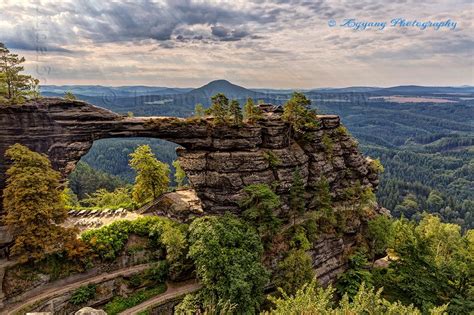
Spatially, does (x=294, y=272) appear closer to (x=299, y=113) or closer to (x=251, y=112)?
(x=299, y=113)

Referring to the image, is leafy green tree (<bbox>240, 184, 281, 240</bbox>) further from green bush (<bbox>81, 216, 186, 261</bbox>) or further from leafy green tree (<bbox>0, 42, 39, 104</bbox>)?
leafy green tree (<bbox>0, 42, 39, 104</bbox>)

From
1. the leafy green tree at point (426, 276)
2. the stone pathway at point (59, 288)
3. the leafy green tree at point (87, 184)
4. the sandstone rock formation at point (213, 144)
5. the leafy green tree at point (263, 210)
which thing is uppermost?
the sandstone rock formation at point (213, 144)

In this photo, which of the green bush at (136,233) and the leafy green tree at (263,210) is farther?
the leafy green tree at (263,210)

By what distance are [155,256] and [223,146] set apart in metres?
15.4

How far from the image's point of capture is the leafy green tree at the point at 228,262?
29.6 meters

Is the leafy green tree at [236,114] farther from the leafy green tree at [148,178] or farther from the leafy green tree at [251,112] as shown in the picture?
the leafy green tree at [148,178]

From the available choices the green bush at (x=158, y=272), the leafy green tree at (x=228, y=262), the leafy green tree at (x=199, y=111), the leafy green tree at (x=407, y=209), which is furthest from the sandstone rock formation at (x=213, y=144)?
the leafy green tree at (x=407, y=209)

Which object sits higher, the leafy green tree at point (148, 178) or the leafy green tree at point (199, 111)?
the leafy green tree at point (199, 111)

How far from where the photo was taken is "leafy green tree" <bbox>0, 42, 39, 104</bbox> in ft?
102

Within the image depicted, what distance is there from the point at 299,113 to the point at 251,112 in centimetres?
658

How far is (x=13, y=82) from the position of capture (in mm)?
32281

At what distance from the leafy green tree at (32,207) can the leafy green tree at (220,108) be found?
1917 cm

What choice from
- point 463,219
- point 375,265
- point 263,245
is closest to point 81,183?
point 263,245

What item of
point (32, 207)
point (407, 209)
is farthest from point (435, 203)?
point (32, 207)
